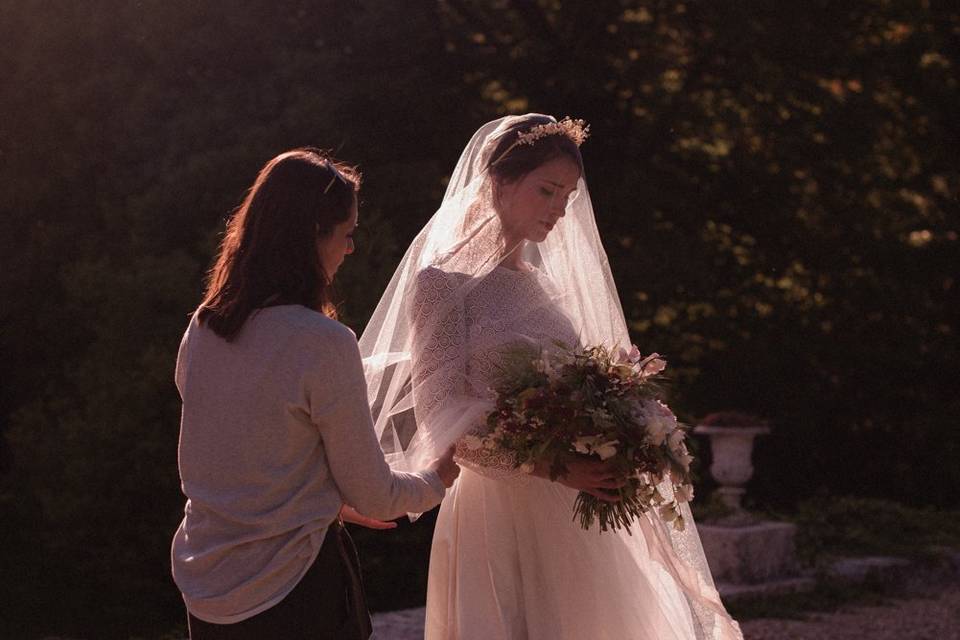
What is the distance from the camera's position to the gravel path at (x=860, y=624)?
675 centimetres

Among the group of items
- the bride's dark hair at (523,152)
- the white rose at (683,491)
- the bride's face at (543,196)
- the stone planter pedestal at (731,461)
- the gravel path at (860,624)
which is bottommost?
the gravel path at (860,624)

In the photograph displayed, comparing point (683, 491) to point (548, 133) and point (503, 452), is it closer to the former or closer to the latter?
point (503, 452)

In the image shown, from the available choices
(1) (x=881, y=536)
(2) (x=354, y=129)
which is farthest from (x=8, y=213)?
(1) (x=881, y=536)

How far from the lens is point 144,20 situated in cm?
1008

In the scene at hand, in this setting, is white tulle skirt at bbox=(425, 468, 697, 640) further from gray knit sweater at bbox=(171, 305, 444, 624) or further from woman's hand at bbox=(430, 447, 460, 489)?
gray knit sweater at bbox=(171, 305, 444, 624)

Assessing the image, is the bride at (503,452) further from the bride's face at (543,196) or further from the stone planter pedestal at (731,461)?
the stone planter pedestal at (731,461)

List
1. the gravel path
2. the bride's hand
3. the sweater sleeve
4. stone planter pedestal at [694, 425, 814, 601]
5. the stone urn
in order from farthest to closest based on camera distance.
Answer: the stone urn, stone planter pedestal at [694, 425, 814, 601], the gravel path, the bride's hand, the sweater sleeve

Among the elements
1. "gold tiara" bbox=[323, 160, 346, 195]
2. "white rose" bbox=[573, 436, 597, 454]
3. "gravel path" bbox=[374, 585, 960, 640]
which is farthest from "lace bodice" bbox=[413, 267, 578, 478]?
"gravel path" bbox=[374, 585, 960, 640]

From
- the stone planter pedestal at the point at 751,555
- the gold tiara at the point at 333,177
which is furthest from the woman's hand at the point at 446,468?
the stone planter pedestal at the point at 751,555

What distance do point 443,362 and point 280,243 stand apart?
0.91 metres

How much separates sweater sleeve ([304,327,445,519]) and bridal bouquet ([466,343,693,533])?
53cm

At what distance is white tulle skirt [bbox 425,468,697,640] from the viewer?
3303 millimetres

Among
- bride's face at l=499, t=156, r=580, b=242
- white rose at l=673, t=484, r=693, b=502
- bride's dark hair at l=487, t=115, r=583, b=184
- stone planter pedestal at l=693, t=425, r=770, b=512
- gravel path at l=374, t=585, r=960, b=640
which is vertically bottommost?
gravel path at l=374, t=585, r=960, b=640

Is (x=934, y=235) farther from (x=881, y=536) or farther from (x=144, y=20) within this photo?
(x=144, y=20)
